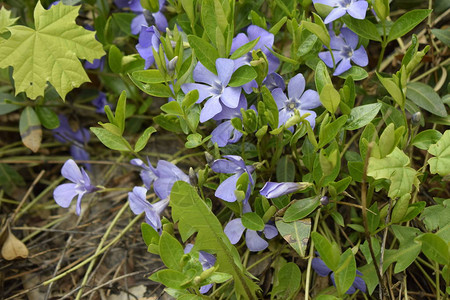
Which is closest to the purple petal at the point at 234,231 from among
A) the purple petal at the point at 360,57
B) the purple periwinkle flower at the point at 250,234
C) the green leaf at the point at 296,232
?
the purple periwinkle flower at the point at 250,234

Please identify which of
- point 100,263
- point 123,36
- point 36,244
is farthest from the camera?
point 123,36

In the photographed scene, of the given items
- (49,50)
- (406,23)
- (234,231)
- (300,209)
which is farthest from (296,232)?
(49,50)

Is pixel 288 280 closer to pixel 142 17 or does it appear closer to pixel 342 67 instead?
pixel 342 67

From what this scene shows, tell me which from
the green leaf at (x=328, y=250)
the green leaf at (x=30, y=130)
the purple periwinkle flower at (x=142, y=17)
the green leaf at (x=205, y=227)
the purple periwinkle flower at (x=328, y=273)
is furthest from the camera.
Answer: the green leaf at (x=30, y=130)

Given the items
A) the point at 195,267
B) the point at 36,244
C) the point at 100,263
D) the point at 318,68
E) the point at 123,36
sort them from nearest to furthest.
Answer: the point at 195,267, the point at 318,68, the point at 100,263, the point at 36,244, the point at 123,36

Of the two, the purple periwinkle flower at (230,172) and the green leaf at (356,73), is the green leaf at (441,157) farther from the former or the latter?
the purple periwinkle flower at (230,172)

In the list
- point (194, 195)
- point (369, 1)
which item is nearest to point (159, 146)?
point (194, 195)

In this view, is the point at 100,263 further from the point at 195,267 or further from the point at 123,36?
the point at 123,36
